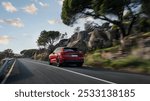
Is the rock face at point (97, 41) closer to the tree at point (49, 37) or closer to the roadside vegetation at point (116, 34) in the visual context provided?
the roadside vegetation at point (116, 34)

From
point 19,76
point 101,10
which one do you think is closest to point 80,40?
point 101,10

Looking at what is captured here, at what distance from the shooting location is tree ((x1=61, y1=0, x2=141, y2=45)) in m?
43.5

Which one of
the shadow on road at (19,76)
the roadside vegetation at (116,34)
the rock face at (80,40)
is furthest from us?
the rock face at (80,40)

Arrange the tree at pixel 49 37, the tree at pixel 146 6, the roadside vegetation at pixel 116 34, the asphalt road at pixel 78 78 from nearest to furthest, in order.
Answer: the asphalt road at pixel 78 78 → the roadside vegetation at pixel 116 34 → the tree at pixel 146 6 → the tree at pixel 49 37

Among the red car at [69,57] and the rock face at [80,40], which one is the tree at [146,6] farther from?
the rock face at [80,40]

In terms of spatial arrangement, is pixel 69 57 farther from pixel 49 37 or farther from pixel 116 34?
pixel 49 37

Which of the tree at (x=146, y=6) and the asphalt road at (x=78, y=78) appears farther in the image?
the tree at (x=146, y=6)

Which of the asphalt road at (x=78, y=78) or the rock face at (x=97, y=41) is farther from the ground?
the rock face at (x=97, y=41)

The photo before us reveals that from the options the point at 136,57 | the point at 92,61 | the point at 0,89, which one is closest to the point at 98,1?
the point at 92,61

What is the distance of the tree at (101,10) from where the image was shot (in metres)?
43.5

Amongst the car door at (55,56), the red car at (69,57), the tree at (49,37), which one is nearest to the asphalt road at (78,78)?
the red car at (69,57)

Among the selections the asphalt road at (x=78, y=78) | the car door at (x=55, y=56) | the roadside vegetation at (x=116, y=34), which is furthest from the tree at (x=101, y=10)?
the asphalt road at (x=78, y=78)

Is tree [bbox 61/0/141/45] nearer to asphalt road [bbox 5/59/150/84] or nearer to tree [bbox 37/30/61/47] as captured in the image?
asphalt road [bbox 5/59/150/84]

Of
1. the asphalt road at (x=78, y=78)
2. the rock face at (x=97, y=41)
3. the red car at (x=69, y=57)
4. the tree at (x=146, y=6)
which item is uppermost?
the tree at (x=146, y=6)
